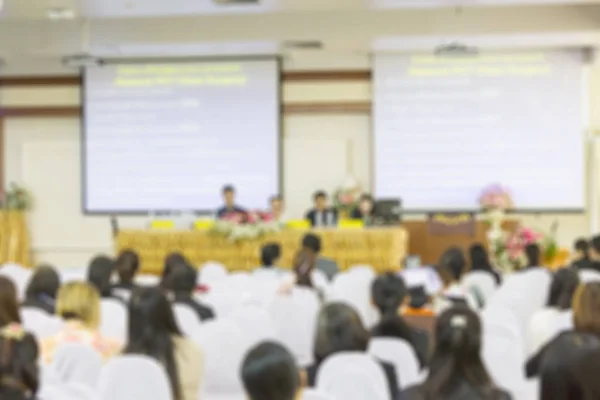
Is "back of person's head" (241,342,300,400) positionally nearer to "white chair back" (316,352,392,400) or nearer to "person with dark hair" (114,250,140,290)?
"white chair back" (316,352,392,400)

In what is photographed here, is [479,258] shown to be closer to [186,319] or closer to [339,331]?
[186,319]

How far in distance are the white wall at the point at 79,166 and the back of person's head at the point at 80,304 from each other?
1005cm

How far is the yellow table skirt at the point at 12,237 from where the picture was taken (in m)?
14.5

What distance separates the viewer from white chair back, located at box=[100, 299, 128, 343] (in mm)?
5203

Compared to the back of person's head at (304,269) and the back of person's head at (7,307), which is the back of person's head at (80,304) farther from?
the back of person's head at (304,269)

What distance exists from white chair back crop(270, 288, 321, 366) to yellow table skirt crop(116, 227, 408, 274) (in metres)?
4.89

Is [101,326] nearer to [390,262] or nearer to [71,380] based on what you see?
[71,380]

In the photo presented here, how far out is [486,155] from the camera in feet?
45.6

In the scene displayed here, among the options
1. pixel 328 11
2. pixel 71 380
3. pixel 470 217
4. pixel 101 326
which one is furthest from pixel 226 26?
pixel 71 380

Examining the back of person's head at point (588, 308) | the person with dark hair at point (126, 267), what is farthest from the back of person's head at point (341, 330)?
the person with dark hair at point (126, 267)

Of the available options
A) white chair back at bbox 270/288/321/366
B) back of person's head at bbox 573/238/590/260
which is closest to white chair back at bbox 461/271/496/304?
back of person's head at bbox 573/238/590/260

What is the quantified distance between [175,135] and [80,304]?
1047cm

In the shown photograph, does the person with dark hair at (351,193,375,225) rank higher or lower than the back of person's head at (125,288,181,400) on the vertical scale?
higher

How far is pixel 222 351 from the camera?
4500 millimetres
